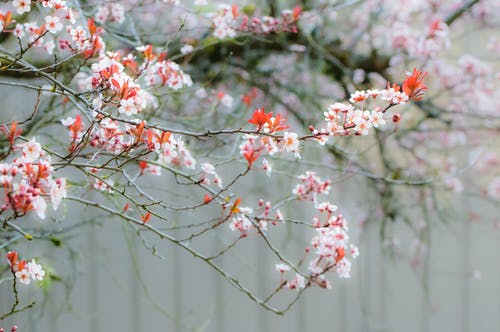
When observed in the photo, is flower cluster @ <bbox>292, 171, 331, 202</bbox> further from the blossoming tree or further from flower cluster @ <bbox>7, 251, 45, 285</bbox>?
flower cluster @ <bbox>7, 251, 45, 285</bbox>

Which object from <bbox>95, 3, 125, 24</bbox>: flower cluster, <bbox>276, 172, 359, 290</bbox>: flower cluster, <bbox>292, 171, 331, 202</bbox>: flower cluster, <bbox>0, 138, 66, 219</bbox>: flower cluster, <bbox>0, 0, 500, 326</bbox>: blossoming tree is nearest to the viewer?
<bbox>0, 138, 66, 219</bbox>: flower cluster

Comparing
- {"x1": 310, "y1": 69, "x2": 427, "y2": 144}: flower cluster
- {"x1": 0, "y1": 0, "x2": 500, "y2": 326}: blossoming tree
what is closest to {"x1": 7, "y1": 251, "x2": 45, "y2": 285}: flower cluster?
{"x1": 0, "y1": 0, "x2": 500, "y2": 326}: blossoming tree

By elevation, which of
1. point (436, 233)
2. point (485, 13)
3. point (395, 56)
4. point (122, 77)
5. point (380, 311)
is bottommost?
point (122, 77)

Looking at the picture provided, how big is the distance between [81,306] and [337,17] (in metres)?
1.55

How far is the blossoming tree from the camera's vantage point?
930 mm

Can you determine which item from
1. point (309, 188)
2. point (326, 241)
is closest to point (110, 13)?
point (309, 188)

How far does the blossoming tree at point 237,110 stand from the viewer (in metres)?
0.93

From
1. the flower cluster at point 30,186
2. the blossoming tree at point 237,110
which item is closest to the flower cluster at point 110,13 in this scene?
the blossoming tree at point 237,110

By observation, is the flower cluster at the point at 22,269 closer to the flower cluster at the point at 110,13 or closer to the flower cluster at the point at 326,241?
the flower cluster at the point at 326,241

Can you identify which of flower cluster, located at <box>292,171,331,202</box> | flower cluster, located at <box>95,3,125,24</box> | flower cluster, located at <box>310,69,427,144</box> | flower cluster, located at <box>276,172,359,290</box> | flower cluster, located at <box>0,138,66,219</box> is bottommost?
flower cluster, located at <box>0,138,66,219</box>

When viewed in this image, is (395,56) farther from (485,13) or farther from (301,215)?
(301,215)

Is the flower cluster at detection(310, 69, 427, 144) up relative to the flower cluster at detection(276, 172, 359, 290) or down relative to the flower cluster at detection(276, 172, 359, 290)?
up

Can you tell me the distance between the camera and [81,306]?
277 centimetres

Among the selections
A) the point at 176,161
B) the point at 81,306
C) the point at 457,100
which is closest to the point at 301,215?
the point at 457,100
